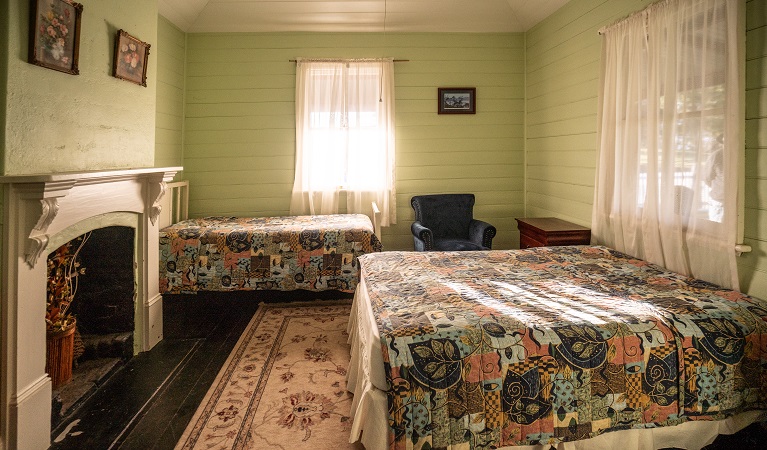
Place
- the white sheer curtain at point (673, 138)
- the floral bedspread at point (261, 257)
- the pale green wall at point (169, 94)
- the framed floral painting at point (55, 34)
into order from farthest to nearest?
1. the pale green wall at point (169, 94)
2. the floral bedspread at point (261, 257)
3. the white sheer curtain at point (673, 138)
4. the framed floral painting at point (55, 34)

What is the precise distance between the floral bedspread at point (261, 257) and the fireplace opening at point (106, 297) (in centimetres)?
81

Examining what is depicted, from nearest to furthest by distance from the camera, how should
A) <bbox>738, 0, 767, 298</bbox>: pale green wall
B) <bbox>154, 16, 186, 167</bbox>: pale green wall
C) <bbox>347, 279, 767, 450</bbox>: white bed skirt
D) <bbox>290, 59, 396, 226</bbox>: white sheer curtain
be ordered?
<bbox>347, 279, 767, 450</bbox>: white bed skirt < <bbox>738, 0, 767, 298</bbox>: pale green wall < <bbox>154, 16, 186, 167</bbox>: pale green wall < <bbox>290, 59, 396, 226</bbox>: white sheer curtain

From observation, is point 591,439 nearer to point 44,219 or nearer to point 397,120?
point 44,219

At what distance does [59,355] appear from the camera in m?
2.56

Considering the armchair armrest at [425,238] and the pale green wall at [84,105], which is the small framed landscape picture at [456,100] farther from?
the pale green wall at [84,105]

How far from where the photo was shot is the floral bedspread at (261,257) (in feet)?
13.0

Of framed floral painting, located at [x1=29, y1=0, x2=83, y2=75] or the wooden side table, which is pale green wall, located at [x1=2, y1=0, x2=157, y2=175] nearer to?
framed floral painting, located at [x1=29, y1=0, x2=83, y2=75]

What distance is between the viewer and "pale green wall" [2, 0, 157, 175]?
1.99 m

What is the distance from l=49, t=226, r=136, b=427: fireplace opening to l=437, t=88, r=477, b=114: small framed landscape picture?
351 cm

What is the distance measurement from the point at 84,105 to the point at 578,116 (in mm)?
3702

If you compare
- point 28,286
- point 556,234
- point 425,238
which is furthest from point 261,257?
point 556,234

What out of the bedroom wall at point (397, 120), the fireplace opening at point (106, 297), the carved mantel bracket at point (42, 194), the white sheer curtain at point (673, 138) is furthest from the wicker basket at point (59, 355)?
the white sheer curtain at point (673, 138)

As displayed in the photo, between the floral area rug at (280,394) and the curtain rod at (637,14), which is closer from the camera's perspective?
the floral area rug at (280,394)

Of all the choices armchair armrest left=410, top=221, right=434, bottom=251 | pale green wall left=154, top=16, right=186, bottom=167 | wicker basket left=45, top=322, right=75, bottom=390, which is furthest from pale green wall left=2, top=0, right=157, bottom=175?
armchair armrest left=410, top=221, right=434, bottom=251
